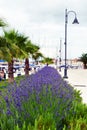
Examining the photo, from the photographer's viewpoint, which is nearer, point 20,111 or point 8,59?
point 20,111

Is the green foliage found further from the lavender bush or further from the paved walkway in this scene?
the paved walkway

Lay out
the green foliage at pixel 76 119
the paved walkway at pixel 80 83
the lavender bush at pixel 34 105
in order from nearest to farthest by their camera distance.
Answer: the green foliage at pixel 76 119 < the lavender bush at pixel 34 105 < the paved walkway at pixel 80 83

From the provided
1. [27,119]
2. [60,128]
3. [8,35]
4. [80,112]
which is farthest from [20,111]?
[8,35]

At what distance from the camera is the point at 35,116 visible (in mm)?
5309

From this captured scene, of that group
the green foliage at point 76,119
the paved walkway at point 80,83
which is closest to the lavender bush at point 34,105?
the green foliage at point 76,119

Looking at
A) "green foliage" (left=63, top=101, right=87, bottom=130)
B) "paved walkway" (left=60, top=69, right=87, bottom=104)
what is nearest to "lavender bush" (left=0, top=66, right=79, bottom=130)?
"green foliage" (left=63, top=101, right=87, bottom=130)

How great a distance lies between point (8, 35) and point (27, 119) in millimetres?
34397

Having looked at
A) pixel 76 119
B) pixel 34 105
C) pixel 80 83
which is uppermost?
pixel 34 105

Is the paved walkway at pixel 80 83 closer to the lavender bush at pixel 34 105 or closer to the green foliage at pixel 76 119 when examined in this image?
the lavender bush at pixel 34 105

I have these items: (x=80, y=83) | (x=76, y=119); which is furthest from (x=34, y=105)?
(x=80, y=83)

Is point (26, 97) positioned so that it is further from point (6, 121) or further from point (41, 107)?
point (6, 121)

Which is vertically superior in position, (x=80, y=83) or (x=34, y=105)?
(x=34, y=105)

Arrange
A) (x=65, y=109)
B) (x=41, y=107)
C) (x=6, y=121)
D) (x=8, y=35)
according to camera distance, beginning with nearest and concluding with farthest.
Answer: (x=6, y=121) → (x=41, y=107) → (x=65, y=109) → (x=8, y=35)

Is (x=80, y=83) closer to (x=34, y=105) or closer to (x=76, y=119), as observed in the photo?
(x=34, y=105)
